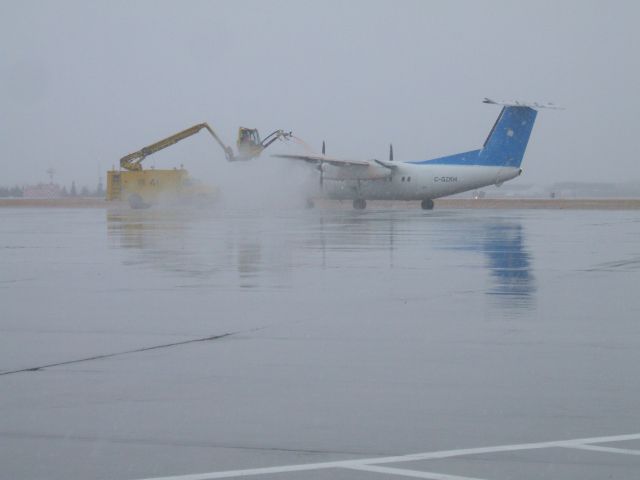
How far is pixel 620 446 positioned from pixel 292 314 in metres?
6.00

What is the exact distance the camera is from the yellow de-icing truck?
61250 mm

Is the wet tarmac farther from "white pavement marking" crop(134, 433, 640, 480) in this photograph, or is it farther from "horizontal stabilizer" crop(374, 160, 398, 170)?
"horizontal stabilizer" crop(374, 160, 398, 170)

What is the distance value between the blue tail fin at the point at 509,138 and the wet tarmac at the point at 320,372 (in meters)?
39.9

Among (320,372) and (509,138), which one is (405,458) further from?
(509,138)

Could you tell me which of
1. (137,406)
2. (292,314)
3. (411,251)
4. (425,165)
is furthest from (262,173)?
(137,406)

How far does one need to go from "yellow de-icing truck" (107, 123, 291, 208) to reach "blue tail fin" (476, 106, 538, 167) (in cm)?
1330

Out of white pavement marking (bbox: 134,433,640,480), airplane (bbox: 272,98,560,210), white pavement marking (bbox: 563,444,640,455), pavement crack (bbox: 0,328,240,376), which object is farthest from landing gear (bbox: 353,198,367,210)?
white pavement marking (bbox: 563,444,640,455)

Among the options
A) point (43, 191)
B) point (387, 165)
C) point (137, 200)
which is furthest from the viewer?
point (43, 191)

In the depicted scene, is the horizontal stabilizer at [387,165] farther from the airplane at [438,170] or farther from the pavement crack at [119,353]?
the pavement crack at [119,353]

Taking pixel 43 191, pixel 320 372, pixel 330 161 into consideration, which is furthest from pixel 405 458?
pixel 43 191

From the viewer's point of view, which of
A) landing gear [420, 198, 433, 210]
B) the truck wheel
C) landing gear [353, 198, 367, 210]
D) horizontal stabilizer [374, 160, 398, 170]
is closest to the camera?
horizontal stabilizer [374, 160, 398, 170]

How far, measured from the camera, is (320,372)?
25.5 feet

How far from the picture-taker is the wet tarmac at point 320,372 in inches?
215

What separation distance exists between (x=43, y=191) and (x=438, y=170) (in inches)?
3833
